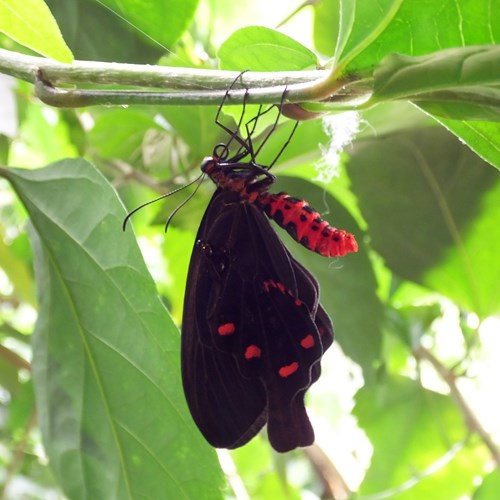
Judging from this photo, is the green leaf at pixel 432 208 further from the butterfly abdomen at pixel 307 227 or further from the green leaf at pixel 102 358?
the green leaf at pixel 102 358

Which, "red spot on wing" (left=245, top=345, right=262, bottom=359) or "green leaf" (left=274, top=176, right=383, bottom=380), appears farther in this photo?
"green leaf" (left=274, top=176, right=383, bottom=380)

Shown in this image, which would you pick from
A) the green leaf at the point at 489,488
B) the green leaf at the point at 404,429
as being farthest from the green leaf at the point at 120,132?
the green leaf at the point at 489,488

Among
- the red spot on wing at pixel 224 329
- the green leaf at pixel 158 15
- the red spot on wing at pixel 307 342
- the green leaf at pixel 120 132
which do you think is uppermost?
the green leaf at pixel 120 132

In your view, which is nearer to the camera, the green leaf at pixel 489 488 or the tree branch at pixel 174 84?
the tree branch at pixel 174 84

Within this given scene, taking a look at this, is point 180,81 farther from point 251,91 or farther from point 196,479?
point 196,479

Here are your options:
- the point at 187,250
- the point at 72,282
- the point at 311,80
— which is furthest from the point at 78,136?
the point at 311,80

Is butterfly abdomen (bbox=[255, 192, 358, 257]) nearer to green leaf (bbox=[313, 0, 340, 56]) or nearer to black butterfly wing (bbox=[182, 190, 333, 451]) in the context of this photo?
black butterfly wing (bbox=[182, 190, 333, 451])

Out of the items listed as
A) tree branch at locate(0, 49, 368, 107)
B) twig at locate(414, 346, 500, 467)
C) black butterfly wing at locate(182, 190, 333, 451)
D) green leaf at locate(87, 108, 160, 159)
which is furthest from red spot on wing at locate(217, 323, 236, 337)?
twig at locate(414, 346, 500, 467)
